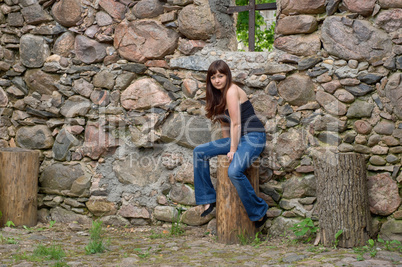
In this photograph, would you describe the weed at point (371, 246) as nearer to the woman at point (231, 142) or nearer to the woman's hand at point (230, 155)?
the woman at point (231, 142)

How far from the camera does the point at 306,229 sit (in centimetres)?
→ 349

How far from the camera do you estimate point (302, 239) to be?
11.8 ft

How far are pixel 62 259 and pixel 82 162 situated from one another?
4.91 feet

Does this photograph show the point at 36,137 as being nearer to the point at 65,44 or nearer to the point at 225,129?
the point at 65,44

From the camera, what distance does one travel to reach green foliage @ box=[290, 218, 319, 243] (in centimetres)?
350

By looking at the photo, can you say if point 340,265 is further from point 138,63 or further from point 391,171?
point 138,63

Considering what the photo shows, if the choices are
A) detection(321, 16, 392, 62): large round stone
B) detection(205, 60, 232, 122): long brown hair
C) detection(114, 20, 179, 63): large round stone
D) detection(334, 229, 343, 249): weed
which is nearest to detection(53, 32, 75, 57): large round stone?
detection(114, 20, 179, 63): large round stone

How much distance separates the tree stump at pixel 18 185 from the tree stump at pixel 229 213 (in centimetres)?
197

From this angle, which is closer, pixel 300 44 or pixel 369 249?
pixel 369 249

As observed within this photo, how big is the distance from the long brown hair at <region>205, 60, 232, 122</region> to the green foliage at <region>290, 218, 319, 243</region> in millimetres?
1186

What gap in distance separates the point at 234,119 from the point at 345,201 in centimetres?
111

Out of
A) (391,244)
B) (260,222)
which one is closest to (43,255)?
(260,222)

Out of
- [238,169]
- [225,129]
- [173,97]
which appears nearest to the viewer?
[238,169]

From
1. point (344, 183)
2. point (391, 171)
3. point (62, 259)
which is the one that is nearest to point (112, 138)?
point (62, 259)
